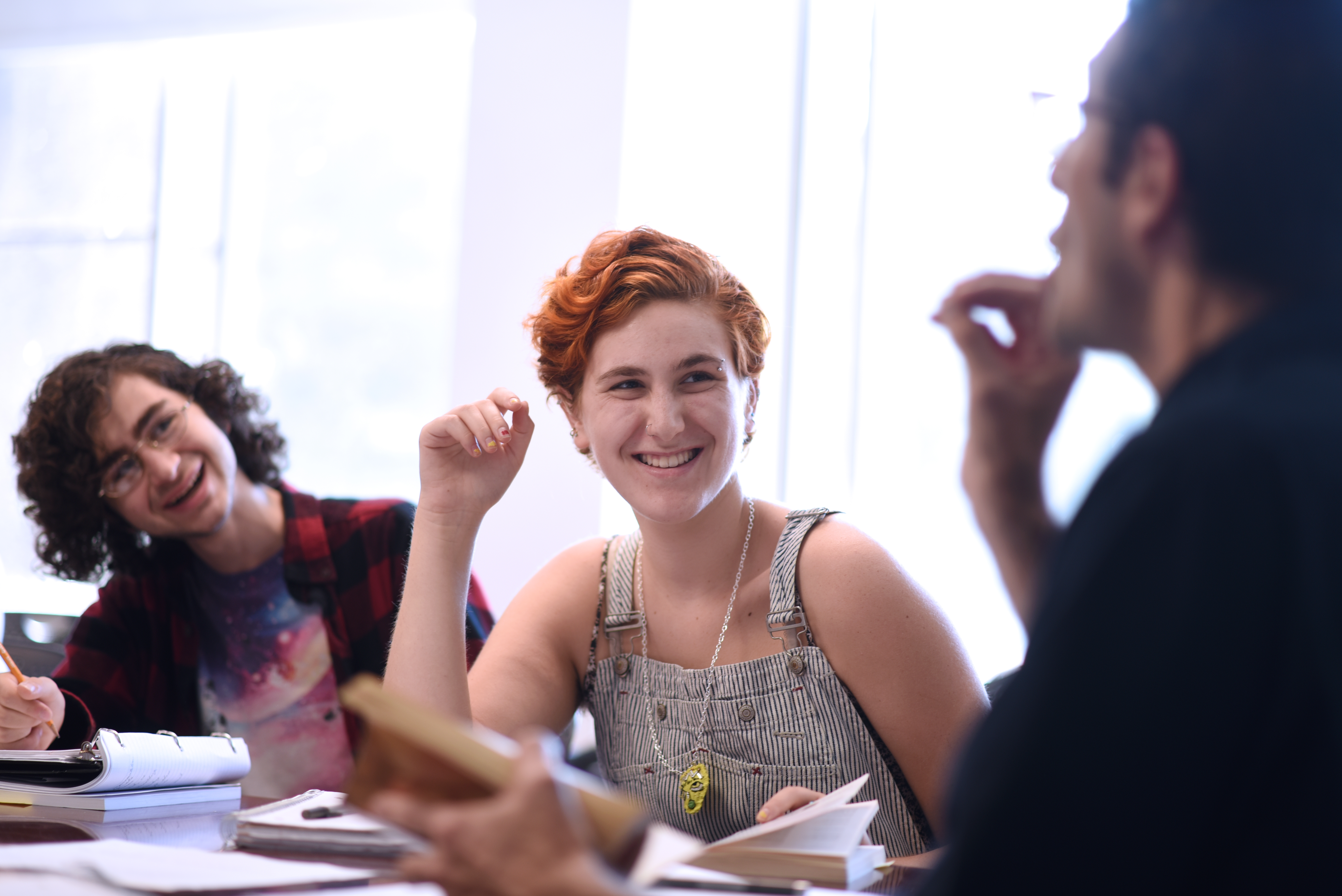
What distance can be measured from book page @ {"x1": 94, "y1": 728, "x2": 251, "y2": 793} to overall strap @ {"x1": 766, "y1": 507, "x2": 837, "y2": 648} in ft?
2.39

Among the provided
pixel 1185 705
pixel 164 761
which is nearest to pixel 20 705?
pixel 164 761

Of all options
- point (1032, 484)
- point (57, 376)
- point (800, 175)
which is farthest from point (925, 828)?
point (800, 175)

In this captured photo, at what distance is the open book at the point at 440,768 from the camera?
0.53 m

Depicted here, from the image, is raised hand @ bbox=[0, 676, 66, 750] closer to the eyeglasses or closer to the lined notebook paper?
the lined notebook paper

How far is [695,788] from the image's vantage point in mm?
1451

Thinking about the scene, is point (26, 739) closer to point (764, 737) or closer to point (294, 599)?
point (294, 599)

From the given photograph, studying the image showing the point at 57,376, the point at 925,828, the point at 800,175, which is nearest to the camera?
the point at 925,828

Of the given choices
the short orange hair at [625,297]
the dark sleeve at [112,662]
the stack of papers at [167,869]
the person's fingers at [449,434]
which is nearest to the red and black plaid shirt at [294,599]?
the dark sleeve at [112,662]

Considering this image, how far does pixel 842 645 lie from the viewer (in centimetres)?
144

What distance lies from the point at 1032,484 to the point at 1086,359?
0.08 metres

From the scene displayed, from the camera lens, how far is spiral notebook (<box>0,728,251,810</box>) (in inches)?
49.6

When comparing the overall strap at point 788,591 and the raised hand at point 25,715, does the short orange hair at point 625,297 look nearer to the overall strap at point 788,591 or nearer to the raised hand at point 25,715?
the overall strap at point 788,591

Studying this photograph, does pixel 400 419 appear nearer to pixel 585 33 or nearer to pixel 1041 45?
pixel 585 33

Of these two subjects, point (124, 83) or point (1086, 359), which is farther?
point (124, 83)
